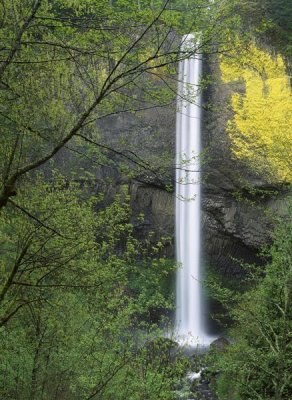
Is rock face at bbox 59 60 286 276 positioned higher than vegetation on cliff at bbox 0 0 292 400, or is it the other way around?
rock face at bbox 59 60 286 276

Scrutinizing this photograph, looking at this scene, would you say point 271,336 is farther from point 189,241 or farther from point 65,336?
point 189,241

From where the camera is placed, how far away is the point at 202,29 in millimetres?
4070

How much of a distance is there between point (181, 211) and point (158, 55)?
→ 14.3 meters

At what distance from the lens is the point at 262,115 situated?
54.5 feet

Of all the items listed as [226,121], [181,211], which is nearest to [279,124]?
[226,121]

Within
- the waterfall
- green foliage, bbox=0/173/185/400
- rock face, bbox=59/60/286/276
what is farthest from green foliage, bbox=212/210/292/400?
the waterfall

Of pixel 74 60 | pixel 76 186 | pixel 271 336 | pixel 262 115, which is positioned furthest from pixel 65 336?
pixel 262 115

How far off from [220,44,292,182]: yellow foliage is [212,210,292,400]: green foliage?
7.95 m

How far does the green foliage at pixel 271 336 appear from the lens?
252 inches

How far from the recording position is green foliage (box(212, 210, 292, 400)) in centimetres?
639

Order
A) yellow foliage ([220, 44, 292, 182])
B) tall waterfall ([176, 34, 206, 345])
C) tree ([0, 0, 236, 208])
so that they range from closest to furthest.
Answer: tree ([0, 0, 236, 208]), yellow foliage ([220, 44, 292, 182]), tall waterfall ([176, 34, 206, 345])

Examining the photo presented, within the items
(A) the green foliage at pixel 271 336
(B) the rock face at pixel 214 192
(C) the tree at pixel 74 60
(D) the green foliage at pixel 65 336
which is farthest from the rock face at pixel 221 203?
(C) the tree at pixel 74 60

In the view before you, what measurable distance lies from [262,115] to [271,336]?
10492 mm

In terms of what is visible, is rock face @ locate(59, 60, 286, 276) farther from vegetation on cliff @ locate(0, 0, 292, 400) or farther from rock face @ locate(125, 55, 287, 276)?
vegetation on cliff @ locate(0, 0, 292, 400)
